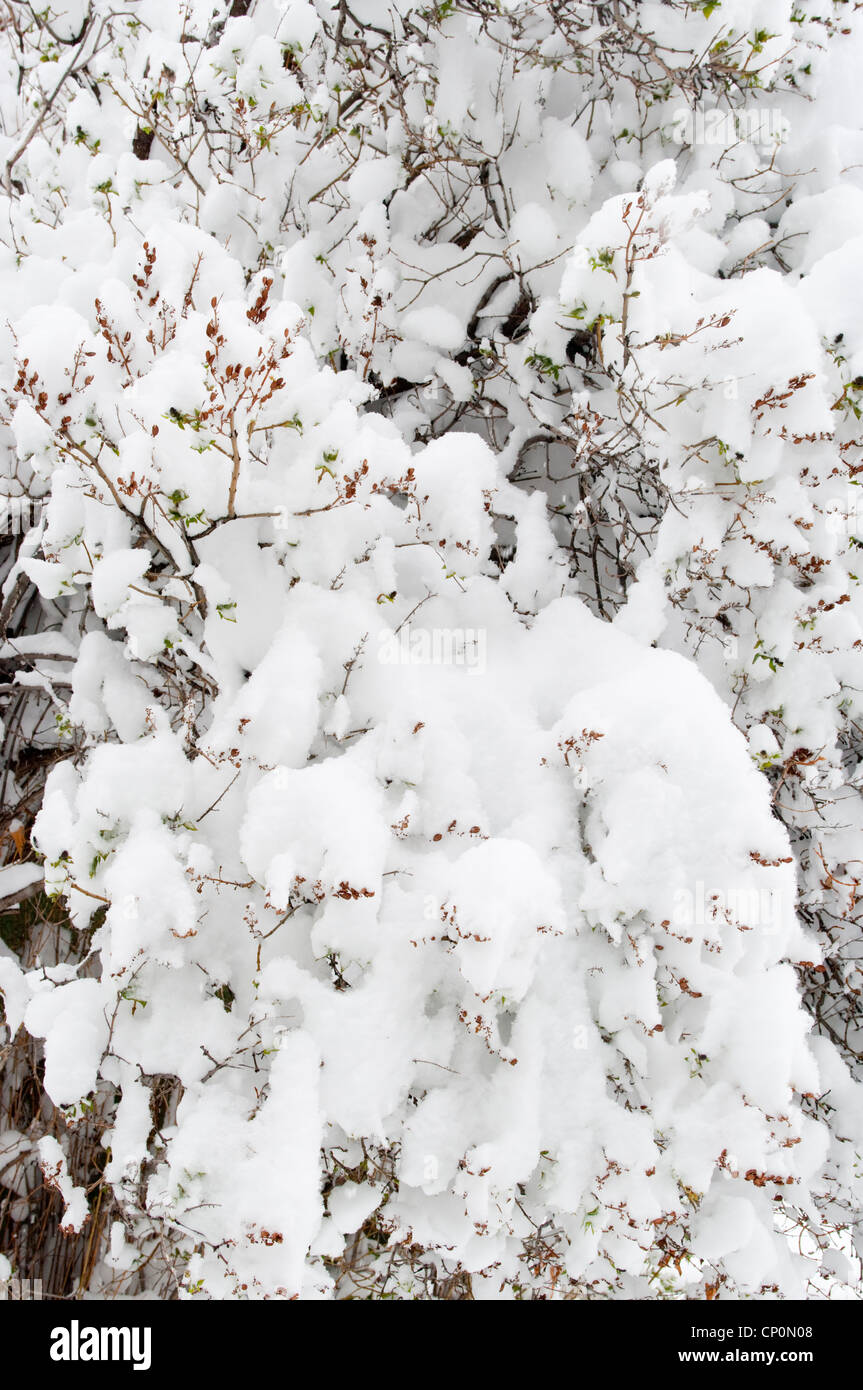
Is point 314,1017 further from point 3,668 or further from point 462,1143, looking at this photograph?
point 3,668

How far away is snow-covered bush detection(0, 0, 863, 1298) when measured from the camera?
1.98 metres

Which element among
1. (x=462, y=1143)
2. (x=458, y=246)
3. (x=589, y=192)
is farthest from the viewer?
(x=458, y=246)

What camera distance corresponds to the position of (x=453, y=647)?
8.74ft

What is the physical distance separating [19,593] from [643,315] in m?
2.62

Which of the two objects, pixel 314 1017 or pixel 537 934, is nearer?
pixel 537 934

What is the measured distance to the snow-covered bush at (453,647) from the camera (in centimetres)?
198

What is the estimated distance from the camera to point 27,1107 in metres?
3.68

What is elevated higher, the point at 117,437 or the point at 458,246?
the point at 458,246

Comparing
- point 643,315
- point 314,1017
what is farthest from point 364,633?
point 643,315

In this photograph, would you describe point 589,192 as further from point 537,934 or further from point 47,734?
point 47,734

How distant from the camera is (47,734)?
369 cm
